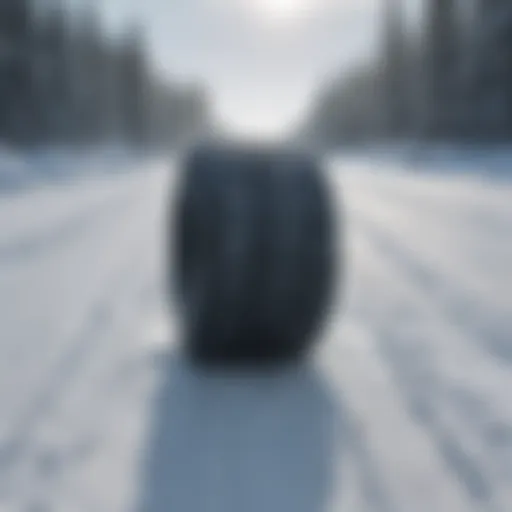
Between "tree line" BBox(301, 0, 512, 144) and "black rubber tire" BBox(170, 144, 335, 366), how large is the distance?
3357 centimetres

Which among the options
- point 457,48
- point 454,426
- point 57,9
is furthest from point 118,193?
point 57,9

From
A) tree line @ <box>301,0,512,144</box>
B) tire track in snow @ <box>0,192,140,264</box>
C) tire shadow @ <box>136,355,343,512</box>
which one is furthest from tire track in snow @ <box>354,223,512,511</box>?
tree line @ <box>301,0,512,144</box>

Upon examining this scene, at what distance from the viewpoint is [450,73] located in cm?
4519

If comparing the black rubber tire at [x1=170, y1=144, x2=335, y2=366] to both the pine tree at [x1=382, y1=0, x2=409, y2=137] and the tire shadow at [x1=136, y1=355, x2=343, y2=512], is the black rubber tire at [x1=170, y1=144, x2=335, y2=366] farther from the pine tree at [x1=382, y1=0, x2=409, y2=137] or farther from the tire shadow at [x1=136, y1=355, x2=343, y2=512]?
the pine tree at [x1=382, y1=0, x2=409, y2=137]

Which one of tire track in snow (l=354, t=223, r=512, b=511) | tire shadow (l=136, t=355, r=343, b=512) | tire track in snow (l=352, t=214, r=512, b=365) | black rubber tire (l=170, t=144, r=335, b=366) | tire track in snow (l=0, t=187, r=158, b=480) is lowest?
tire track in snow (l=352, t=214, r=512, b=365)

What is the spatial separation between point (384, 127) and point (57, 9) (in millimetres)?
27143

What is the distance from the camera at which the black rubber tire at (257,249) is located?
3914 mm

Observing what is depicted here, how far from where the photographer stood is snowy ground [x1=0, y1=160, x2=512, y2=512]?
107 inches

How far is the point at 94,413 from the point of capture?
11.4 ft

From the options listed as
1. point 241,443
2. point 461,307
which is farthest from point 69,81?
point 241,443

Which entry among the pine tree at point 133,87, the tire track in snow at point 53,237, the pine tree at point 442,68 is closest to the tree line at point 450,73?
the pine tree at point 442,68

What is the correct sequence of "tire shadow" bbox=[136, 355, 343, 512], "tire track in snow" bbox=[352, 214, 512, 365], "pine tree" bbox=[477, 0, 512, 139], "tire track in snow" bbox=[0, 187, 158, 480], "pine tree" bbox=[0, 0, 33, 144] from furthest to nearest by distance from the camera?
"pine tree" bbox=[0, 0, 33, 144] < "pine tree" bbox=[477, 0, 512, 139] < "tire track in snow" bbox=[352, 214, 512, 365] < "tire track in snow" bbox=[0, 187, 158, 480] < "tire shadow" bbox=[136, 355, 343, 512]

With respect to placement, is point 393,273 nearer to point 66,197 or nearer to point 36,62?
point 66,197

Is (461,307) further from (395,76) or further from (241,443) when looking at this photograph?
(395,76)
